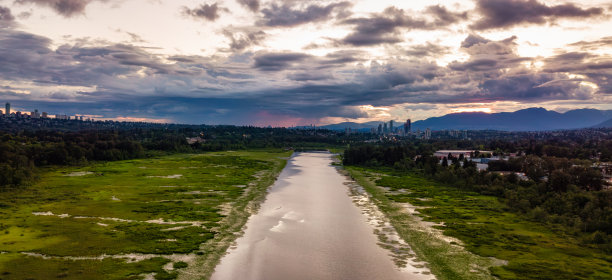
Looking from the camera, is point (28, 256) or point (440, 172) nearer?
point (28, 256)

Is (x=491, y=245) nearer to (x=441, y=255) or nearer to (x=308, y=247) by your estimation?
(x=441, y=255)

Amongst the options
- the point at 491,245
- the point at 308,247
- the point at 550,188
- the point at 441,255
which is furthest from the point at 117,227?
the point at 550,188

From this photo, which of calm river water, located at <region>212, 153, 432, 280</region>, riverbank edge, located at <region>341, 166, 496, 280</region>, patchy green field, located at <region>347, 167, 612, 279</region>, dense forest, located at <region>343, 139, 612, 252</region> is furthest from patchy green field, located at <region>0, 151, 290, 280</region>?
dense forest, located at <region>343, 139, 612, 252</region>

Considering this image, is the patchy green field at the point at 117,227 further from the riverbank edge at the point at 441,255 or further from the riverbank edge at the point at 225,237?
the riverbank edge at the point at 441,255

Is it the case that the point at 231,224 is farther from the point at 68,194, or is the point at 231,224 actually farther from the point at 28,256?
the point at 68,194

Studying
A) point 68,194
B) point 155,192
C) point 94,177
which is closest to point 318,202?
point 155,192

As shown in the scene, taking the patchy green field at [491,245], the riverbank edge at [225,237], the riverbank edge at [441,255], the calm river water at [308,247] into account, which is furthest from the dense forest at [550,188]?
the riverbank edge at [225,237]
